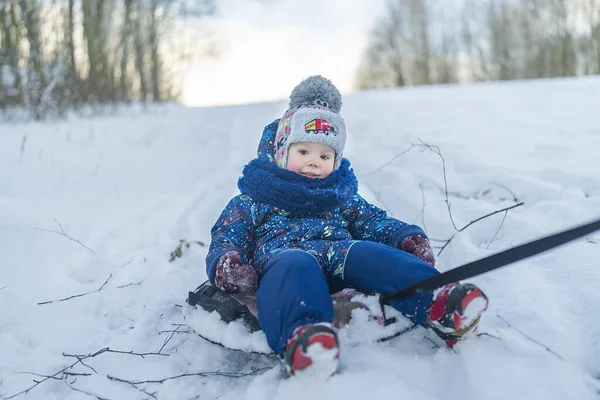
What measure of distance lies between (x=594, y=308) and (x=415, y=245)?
676 millimetres

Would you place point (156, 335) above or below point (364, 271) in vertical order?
below

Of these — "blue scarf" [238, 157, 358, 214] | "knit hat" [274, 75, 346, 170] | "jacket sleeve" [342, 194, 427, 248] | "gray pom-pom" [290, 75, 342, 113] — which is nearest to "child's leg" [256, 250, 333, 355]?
"blue scarf" [238, 157, 358, 214]

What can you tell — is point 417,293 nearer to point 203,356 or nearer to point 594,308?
point 594,308

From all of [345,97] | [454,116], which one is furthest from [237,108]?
[454,116]

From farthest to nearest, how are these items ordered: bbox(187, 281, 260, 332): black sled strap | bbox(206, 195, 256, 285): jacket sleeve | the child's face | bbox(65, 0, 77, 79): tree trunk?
bbox(65, 0, 77, 79): tree trunk, the child's face, bbox(206, 195, 256, 285): jacket sleeve, bbox(187, 281, 260, 332): black sled strap

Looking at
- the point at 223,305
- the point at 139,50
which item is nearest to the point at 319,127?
the point at 223,305

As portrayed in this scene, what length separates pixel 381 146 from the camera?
170 inches

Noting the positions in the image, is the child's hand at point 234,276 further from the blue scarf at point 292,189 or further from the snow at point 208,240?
the blue scarf at point 292,189

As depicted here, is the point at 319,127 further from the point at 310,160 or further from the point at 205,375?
the point at 205,375

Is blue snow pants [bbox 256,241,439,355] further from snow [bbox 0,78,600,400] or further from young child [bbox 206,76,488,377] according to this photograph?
snow [bbox 0,78,600,400]

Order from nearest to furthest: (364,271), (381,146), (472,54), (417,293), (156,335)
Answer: (417,293) < (364,271) < (156,335) < (381,146) < (472,54)

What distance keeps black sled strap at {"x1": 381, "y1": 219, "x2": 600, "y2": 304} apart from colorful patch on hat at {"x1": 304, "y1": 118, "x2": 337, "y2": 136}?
0.93 m

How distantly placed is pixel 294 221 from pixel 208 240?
1084mm

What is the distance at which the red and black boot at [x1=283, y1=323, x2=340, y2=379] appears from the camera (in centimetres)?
139
